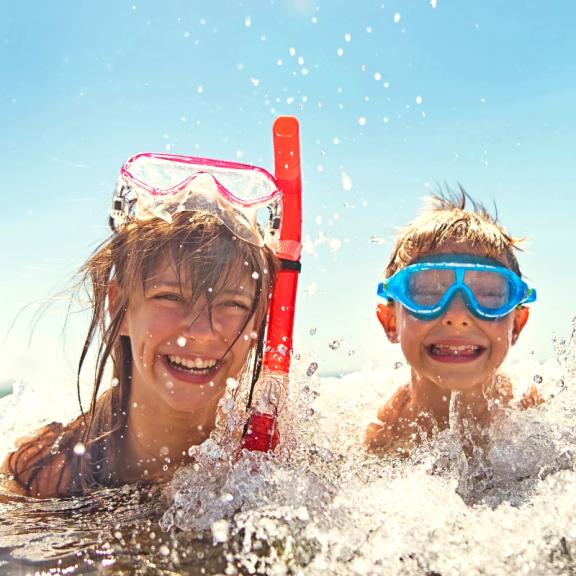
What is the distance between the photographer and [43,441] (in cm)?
370

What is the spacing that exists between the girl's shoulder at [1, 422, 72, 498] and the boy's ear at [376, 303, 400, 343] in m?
2.17

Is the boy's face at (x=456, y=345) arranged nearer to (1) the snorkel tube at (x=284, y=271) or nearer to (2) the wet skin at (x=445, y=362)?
(2) the wet skin at (x=445, y=362)

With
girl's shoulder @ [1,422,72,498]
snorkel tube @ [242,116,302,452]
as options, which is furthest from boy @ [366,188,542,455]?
girl's shoulder @ [1,422,72,498]

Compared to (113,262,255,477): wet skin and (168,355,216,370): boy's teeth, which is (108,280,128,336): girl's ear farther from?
(168,355,216,370): boy's teeth

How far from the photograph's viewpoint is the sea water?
2096 mm

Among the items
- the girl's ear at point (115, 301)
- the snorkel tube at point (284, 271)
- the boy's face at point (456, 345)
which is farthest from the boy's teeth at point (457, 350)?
the girl's ear at point (115, 301)

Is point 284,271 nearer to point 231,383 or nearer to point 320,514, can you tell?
point 231,383

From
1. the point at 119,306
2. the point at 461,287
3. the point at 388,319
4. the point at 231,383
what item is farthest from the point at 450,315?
the point at 119,306

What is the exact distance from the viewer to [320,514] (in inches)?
98.0

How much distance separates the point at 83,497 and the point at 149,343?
818 mm

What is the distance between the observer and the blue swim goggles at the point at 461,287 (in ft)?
13.1

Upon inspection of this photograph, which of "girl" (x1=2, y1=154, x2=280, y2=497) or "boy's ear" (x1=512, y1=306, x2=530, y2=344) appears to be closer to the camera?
"girl" (x1=2, y1=154, x2=280, y2=497)

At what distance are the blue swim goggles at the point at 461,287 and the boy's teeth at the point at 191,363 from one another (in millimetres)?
1434

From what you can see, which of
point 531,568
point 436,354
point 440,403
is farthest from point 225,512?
point 440,403
